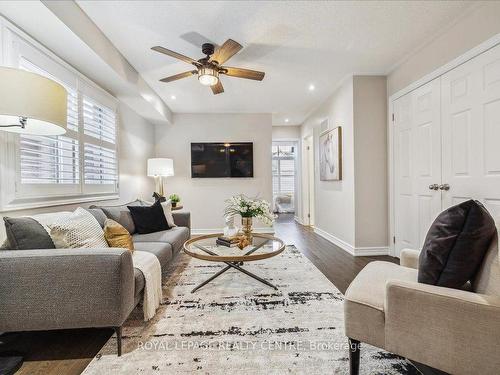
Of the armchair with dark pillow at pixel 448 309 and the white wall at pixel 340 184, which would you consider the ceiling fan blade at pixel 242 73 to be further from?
the armchair with dark pillow at pixel 448 309

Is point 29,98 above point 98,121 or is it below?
below

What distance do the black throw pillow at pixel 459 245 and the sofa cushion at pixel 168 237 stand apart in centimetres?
218

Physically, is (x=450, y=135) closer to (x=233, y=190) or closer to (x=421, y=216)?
(x=421, y=216)

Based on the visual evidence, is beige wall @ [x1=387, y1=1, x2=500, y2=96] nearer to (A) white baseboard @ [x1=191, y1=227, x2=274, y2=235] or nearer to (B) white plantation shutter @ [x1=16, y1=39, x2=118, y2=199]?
(A) white baseboard @ [x1=191, y1=227, x2=274, y2=235]

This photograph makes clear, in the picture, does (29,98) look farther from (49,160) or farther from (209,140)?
(209,140)

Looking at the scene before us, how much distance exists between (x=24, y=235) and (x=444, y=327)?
2.30 meters

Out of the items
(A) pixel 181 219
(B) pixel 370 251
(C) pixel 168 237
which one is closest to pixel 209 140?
(A) pixel 181 219

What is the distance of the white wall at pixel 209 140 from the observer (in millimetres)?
5051

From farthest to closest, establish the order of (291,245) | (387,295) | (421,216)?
(291,245) → (421,216) → (387,295)

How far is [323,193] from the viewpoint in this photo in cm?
462

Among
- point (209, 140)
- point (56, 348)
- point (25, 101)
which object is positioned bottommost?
point (56, 348)

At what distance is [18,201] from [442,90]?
12.8 feet

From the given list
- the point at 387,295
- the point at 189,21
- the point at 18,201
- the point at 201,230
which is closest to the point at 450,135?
the point at 387,295

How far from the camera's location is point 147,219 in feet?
9.54
